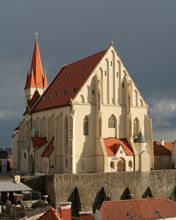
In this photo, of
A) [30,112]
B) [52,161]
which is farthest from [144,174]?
[30,112]

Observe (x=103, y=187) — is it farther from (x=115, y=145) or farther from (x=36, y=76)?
(x=36, y=76)

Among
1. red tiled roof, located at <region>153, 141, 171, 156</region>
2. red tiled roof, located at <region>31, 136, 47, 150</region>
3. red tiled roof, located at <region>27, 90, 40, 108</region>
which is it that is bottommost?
red tiled roof, located at <region>153, 141, 171, 156</region>

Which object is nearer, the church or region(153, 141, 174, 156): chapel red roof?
the church

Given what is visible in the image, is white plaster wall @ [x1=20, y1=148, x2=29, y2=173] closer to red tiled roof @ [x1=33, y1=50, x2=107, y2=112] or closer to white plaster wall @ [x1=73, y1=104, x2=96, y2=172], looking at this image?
red tiled roof @ [x1=33, y1=50, x2=107, y2=112]

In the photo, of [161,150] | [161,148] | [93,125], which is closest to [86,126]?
[93,125]

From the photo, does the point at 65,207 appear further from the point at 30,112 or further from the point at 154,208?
the point at 30,112

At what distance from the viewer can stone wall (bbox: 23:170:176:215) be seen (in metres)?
58.3

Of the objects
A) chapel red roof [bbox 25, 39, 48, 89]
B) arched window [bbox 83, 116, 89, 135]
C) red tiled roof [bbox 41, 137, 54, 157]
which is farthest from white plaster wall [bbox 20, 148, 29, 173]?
chapel red roof [bbox 25, 39, 48, 89]

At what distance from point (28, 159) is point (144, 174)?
2040 cm

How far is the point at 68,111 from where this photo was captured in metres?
69.4

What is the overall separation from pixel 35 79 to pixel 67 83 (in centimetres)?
1776

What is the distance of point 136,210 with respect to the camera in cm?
4506

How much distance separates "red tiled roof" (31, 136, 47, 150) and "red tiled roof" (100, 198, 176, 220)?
97.5 ft

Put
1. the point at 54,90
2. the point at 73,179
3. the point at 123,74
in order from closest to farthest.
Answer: the point at 73,179 < the point at 123,74 < the point at 54,90
